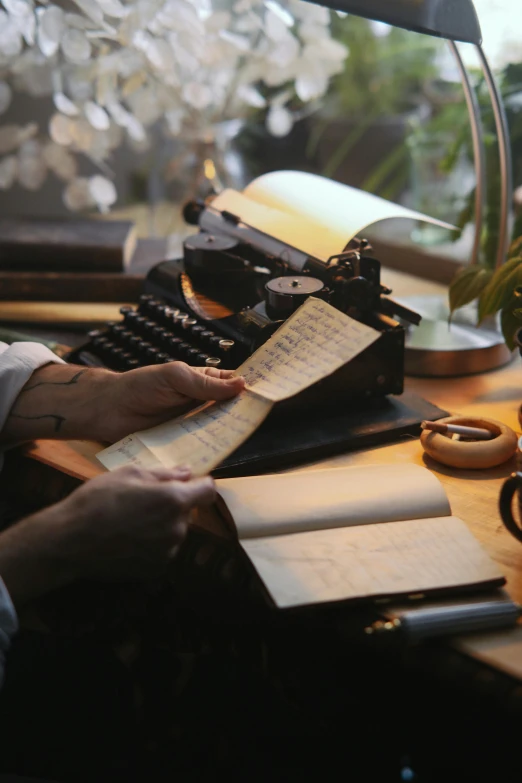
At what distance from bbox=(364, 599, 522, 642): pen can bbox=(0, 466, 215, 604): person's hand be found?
0.26 m

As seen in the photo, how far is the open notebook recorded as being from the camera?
0.94 metres

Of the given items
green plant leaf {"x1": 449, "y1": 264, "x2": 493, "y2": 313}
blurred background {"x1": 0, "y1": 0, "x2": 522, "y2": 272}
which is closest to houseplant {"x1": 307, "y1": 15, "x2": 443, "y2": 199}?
blurred background {"x1": 0, "y1": 0, "x2": 522, "y2": 272}

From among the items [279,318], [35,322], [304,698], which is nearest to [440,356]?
[279,318]

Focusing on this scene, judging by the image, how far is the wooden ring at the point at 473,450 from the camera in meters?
1.24

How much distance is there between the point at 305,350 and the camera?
115 cm

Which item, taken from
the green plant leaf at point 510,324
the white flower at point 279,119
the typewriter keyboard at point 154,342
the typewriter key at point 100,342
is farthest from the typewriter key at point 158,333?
A: the white flower at point 279,119

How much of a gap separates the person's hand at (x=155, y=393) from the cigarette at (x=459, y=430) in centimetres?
32

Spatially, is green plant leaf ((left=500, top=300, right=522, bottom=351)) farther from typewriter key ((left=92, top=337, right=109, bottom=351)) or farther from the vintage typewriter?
typewriter key ((left=92, top=337, right=109, bottom=351))

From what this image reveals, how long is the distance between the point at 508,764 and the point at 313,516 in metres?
0.36

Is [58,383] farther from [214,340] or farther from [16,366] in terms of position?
[214,340]

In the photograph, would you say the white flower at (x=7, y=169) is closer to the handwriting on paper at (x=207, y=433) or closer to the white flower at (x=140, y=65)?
the white flower at (x=140, y=65)

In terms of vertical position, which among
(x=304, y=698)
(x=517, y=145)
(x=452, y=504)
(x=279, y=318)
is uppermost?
(x=517, y=145)

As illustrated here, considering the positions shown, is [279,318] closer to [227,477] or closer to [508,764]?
[227,477]

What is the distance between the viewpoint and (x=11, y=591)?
998mm
